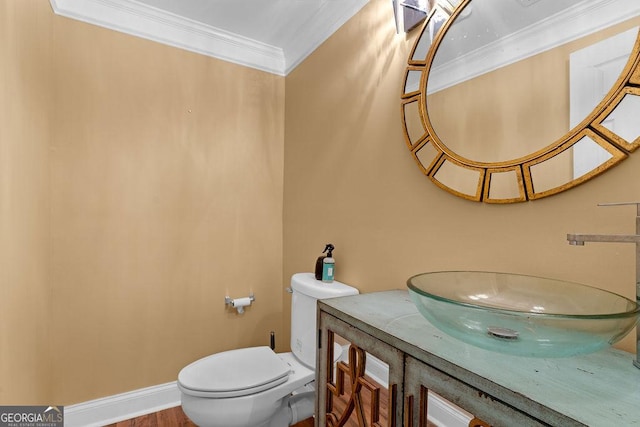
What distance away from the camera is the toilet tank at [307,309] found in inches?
62.1

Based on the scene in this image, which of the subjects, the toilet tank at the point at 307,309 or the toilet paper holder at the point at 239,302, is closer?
the toilet tank at the point at 307,309

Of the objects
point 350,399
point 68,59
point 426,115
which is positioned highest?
point 68,59

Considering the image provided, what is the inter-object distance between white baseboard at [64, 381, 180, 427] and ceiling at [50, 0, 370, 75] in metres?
2.14

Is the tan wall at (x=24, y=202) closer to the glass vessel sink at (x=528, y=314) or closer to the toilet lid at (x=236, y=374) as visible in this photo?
the toilet lid at (x=236, y=374)

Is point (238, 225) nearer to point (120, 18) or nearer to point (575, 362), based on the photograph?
point (120, 18)

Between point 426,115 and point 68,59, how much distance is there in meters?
1.93

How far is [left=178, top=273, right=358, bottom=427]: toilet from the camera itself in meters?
1.34

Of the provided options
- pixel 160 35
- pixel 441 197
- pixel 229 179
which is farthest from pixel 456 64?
pixel 160 35

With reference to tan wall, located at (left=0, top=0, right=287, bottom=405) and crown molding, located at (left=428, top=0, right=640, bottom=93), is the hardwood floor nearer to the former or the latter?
tan wall, located at (left=0, top=0, right=287, bottom=405)

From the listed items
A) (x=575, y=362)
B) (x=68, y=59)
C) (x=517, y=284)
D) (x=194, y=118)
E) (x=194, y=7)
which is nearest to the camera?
(x=575, y=362)

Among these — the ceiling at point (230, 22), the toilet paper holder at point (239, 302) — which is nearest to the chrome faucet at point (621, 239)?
the ceiling at point (230, 22)

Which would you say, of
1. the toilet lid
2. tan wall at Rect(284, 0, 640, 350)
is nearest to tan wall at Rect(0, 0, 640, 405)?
tan wall at Rect(284, 0, 640, 350)

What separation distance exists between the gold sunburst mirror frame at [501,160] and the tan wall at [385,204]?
0.04 metres

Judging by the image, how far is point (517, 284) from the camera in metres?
0.93
